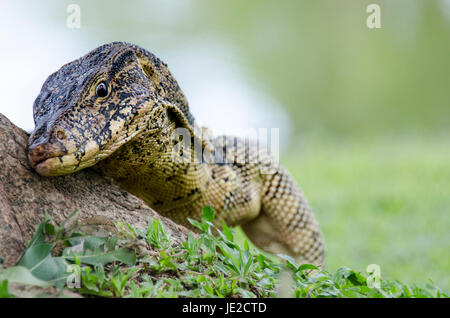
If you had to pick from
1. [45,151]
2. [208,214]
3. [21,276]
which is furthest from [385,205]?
[21,276]

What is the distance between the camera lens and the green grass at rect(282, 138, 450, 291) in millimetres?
7168

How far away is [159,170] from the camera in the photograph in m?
3.96

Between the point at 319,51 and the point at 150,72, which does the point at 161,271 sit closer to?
the point at 150,72

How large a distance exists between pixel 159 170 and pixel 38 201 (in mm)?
1045

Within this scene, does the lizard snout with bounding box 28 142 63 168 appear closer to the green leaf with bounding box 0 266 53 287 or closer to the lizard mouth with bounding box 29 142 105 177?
the lizard mouth with bounding box 29 142 105 177

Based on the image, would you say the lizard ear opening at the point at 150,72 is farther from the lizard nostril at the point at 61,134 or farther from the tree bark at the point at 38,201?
the lizard nostril at the point at 61,134

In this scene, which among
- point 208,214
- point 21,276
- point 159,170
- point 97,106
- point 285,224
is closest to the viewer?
point 21,276

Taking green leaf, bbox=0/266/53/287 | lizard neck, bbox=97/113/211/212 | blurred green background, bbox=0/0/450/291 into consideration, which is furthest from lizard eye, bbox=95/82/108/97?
blurred green background, bbox=0/0/450/291

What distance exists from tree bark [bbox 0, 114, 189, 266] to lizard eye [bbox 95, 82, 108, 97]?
45 cm

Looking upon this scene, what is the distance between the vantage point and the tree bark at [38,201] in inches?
113

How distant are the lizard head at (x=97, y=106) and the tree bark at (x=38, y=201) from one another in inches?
4.7

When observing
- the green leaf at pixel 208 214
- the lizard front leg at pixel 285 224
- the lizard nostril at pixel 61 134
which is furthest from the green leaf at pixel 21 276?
the lizard front leg at pixel 285 224
